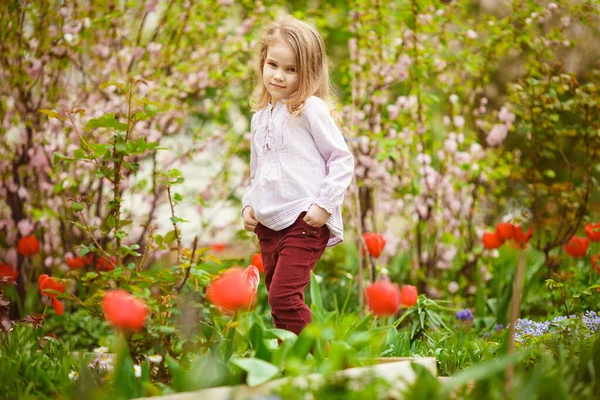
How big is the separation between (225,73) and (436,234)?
178 cm

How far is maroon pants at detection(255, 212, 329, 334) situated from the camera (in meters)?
2.46

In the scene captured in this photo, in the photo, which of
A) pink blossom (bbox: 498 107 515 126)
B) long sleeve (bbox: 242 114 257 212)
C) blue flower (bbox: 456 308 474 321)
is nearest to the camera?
long sleeve (bbox: 242 114 257 212)

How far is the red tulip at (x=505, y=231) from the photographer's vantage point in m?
3.61

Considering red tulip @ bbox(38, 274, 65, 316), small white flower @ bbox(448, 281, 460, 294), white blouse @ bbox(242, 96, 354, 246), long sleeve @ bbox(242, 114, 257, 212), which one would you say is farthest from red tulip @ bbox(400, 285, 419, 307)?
small white flower @ bbox(448, 281, 460, 294)

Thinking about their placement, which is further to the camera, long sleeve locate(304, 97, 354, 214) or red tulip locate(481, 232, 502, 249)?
red tulip locate(481, 232, 502, 249)

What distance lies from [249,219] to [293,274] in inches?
13.9

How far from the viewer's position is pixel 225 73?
13.9ft

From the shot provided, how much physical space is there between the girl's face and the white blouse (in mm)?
87

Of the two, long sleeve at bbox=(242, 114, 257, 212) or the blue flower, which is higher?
long sleeve at bbox=(242, 114, 257, 212)

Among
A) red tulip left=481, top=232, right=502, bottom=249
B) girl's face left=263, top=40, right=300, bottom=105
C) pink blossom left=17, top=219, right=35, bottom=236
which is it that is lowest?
pink blossom left=17, top=219, right=35, bottom=236

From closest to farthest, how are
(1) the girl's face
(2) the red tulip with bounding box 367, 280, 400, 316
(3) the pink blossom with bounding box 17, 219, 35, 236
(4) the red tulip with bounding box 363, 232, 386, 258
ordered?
(2) the red tulip with bounding box 367, 280, 400, 316 < (1) the girl's face < (4) the red tulip with bounding box 363, 232, 386, 258 < (3) the pink blossom with bounding box 17, 219, 35, 236

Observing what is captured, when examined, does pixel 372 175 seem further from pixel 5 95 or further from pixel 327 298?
pixel 5 95

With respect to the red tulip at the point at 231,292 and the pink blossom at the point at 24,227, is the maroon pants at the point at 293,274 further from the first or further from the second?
the pink blossom at the point at 24,227

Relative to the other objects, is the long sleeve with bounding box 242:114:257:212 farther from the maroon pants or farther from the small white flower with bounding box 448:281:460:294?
the small white flower with bounding box 448:281:460:294
